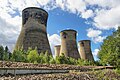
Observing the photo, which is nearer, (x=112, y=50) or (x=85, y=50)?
(x=112, y=50)

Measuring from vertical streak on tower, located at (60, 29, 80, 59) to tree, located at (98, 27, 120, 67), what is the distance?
12.7m

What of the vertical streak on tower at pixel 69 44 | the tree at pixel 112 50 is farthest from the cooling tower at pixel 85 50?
the tree at pixel 112 50

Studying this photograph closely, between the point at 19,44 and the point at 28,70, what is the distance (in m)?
20.5

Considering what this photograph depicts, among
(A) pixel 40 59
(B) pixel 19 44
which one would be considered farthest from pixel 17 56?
(B) pixel 19 44

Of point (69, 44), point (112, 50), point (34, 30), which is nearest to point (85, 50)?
point (69, 44)

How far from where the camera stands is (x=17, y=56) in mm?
20375

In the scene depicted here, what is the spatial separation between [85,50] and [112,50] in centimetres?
2190

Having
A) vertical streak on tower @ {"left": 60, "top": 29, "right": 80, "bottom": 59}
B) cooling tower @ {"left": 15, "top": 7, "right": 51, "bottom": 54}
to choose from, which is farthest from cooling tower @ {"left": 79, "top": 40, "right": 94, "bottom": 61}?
cooling tower @ {"left": 15, "top": 7, "right": 51, "bottom": 54}

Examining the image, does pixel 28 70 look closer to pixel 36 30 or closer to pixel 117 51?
pixel 117 51

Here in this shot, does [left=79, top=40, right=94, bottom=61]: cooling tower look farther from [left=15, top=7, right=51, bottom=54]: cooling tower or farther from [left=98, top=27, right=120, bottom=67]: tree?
[left=98, top=27, right=120, bottom=67]: tree

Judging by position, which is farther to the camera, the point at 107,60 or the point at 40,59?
the point at 40,59

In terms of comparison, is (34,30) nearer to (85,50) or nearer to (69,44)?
(69,44)

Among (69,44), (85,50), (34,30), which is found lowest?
(85,50)

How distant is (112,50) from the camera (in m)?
19.6
